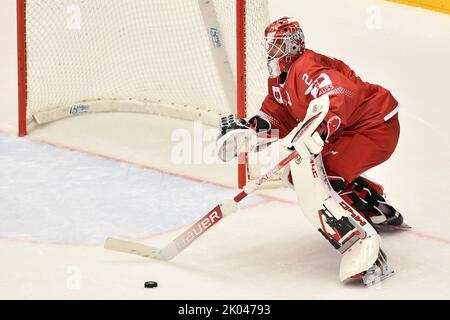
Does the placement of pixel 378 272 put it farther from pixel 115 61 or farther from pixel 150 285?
pixel 115 61

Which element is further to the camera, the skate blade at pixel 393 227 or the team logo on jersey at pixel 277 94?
the skate blade at pixel 393 227

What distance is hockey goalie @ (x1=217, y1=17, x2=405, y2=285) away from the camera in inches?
177

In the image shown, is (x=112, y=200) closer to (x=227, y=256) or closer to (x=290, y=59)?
(x=227, y=256)

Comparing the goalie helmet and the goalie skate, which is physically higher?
the goalie helmet

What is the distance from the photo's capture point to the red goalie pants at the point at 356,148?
479 cm

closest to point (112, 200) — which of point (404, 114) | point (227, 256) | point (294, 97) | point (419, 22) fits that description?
point (227, 256)

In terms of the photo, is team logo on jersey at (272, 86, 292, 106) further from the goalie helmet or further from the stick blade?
the stick blade

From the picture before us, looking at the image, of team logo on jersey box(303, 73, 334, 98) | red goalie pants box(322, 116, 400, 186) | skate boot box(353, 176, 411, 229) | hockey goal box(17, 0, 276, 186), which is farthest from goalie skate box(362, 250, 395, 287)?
hockey goal box(17, 0, 276, 186)

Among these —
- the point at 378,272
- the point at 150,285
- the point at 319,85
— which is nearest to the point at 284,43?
the point at 319,85

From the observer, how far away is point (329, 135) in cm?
441

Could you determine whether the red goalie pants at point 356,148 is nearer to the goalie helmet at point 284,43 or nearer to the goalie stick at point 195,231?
the goalie stick at point 195,231

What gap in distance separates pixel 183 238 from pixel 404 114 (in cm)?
210

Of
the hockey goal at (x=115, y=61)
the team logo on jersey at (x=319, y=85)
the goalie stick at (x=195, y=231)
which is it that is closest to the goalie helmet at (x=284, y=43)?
the team logo on jersey at (x=319, y=85)

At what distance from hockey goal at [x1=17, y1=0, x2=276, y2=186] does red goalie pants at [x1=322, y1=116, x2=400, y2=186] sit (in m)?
1.59
